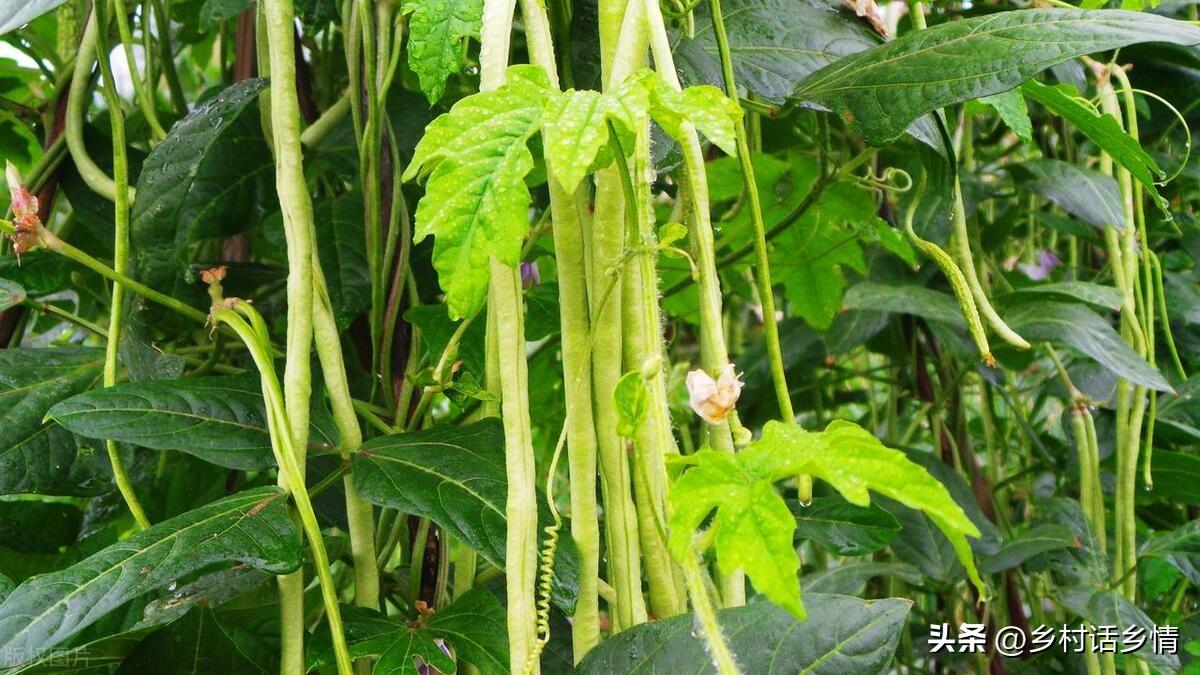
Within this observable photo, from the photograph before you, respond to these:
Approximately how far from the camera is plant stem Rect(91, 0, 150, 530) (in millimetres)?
630

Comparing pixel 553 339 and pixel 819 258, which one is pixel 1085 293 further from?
pixel 553 339

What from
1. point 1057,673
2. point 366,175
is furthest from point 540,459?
point 1057,673

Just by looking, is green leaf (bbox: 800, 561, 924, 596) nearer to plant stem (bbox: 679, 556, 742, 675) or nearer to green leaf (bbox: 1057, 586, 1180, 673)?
green leaf (bbox: 1057, 586, 1180, 673)

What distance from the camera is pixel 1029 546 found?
982 millimetres

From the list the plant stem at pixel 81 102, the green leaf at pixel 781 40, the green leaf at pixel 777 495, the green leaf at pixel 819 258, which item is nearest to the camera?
the green leaf at pixel 777 495

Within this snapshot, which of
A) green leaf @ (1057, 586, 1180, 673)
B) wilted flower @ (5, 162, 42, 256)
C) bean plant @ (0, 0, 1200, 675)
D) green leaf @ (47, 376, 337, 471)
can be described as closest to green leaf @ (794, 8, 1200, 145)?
bean plant @ (0, 0, 1200, 675)

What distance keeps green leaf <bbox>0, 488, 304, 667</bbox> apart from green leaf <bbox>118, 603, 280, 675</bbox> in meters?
0.08

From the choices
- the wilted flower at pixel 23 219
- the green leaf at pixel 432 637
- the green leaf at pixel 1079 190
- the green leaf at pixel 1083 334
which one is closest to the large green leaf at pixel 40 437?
the wilted flower at pixel 23 219

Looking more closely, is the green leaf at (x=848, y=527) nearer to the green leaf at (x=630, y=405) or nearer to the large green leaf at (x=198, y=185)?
the green leaf at (x=630, y=405)

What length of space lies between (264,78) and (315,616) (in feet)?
1.37

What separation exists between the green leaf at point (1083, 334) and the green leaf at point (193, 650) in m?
0.72

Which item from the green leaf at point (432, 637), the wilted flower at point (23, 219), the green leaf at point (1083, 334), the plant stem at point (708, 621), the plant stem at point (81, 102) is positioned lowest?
the green leaf at point (1083, 334)

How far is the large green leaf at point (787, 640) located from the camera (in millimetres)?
450

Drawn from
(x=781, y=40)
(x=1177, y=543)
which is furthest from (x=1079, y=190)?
(x=781, y=40)
